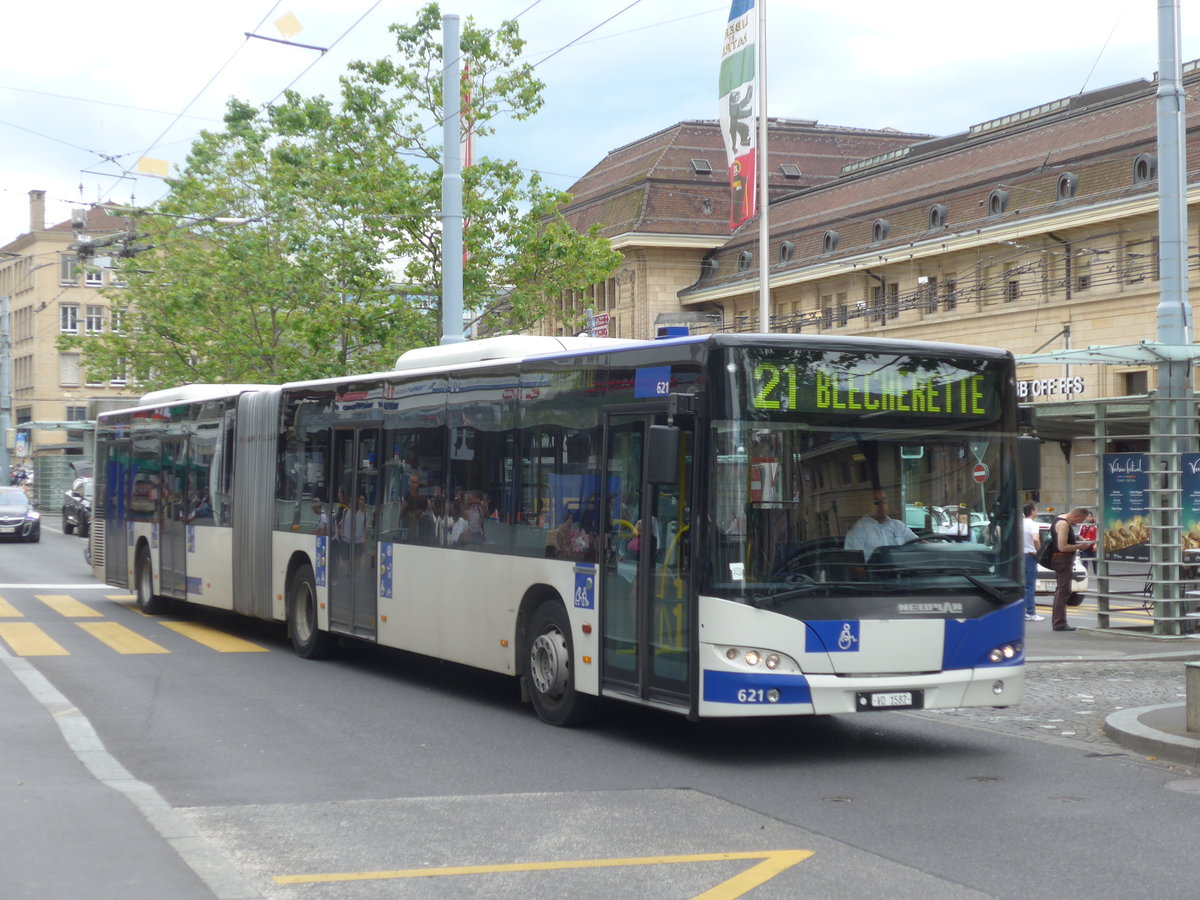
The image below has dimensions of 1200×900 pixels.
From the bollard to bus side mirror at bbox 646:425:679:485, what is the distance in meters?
3.58

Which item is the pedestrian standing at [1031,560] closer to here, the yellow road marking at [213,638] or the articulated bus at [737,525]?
the yellow road marking at [213,638]

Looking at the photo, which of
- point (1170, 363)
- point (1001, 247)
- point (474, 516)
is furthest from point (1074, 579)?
point (1001, 247)

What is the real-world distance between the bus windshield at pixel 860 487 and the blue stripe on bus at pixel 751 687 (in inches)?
16.3

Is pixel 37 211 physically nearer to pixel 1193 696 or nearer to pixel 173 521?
pixel 173 521

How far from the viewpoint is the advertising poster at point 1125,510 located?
1875 centimetres

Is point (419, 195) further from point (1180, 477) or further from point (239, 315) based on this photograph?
point (1180, 477)

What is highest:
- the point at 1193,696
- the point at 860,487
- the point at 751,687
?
the point at 860,487

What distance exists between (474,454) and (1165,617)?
8983 mm

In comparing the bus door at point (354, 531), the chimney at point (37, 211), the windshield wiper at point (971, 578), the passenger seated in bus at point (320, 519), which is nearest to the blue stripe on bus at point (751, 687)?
the windshield wiper at point (971, 578)

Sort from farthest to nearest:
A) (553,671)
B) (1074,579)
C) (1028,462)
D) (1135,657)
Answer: (1074,579) → (1135,657) → (553,671) → (1028,462)

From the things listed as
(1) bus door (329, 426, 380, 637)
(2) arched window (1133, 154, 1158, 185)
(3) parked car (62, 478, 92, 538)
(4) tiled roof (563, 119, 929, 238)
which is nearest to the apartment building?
(4) tiled roof (563, 119, 929, 238)

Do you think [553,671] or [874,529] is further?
[553,671]

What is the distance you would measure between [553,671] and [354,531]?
4310 millimetres

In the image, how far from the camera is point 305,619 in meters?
16.8
